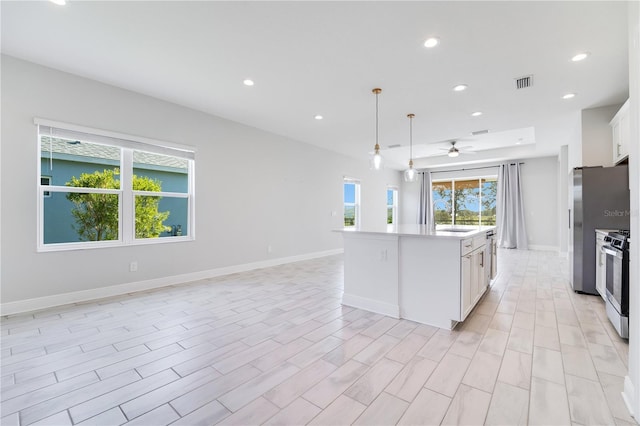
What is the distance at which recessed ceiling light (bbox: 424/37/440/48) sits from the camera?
264cm

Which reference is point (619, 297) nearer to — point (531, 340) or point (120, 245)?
point (531, 340)

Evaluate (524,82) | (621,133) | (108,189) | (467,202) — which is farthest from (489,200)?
(108,189)

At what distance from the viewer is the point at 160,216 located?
4.34m

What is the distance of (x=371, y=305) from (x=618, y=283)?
222 cm

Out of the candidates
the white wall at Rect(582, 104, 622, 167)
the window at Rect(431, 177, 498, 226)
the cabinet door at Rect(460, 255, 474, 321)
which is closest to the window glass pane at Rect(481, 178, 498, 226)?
the window at Rect(431, 177, 498, 226)

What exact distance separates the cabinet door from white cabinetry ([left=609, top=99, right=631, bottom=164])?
2601 mm

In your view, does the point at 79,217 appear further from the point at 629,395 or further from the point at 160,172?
the point at 629,395

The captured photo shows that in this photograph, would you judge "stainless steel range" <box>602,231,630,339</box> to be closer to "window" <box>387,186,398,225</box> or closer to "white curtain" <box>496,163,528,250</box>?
"white curtain" <box>496,163,528,250</box>

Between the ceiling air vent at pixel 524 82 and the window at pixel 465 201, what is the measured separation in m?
6.09

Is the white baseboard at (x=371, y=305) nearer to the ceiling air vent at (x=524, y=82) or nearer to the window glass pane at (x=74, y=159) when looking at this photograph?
the ceiling air vent at (x=524, y=82)

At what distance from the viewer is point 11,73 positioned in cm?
306

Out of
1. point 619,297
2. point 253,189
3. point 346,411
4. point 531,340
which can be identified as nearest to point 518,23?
point 619,297

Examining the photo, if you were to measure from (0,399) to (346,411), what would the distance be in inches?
80.2

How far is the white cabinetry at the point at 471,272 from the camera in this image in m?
2.70
